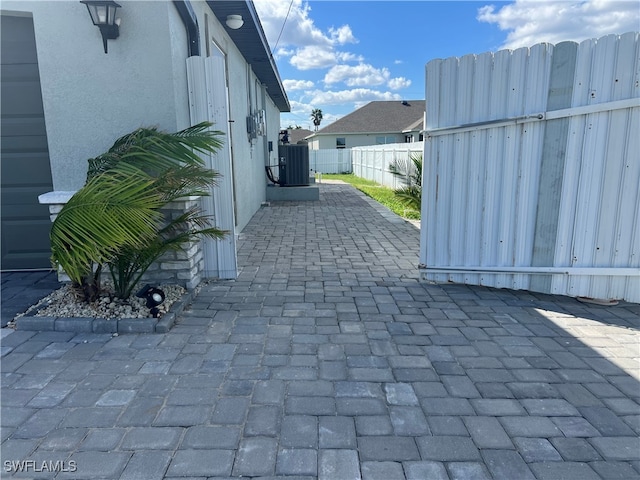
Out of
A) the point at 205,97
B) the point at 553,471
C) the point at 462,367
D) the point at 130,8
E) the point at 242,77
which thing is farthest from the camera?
the point at 242,77

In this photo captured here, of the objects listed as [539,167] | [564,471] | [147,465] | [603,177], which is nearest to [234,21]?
[539,167]

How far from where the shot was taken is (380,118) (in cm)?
3491

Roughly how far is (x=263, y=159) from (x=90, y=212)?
9.55 metres

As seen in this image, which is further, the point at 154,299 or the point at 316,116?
the point at 316,116

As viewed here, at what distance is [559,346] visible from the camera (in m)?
3.05

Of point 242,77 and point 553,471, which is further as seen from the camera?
point 242,77

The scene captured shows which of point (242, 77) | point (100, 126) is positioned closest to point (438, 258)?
point (100, 126)

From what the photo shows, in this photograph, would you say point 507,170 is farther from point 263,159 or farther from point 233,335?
point 263,159

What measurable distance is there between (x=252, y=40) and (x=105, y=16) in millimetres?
4543

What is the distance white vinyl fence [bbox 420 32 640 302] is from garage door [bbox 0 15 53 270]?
4057mm

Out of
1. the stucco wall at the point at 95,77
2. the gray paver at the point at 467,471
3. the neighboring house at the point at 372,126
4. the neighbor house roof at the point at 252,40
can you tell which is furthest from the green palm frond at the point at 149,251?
the neighboring house at the point at 372,126

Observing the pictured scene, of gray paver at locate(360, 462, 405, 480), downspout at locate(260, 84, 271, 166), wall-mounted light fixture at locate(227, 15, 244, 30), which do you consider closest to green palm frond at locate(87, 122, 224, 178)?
gray paver at locate(360, 462, 405, 480)

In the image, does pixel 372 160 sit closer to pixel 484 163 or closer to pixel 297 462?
pixel 484 163

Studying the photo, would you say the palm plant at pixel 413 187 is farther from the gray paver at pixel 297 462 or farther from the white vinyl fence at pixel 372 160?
the gray paver at pixel 297 462
